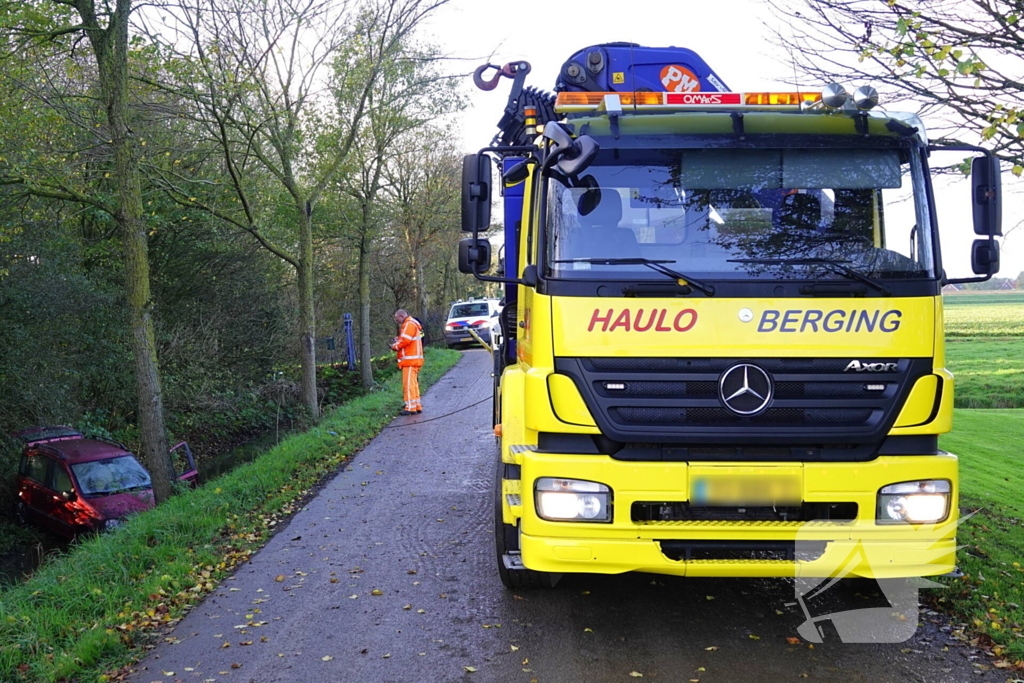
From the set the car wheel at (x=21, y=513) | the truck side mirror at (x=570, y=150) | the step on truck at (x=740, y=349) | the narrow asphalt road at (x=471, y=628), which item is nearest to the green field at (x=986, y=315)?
Answer: the narrow asphalt road at (x=471, y=628)

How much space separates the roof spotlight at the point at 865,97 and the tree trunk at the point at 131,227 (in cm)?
1061

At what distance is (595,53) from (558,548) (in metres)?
3.97

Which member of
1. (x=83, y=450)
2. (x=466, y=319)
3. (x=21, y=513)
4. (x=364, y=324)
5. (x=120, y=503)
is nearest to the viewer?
(x=120, y=503)

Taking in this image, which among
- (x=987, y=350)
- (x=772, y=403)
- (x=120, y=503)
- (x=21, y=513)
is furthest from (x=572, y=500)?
(x=987, y=350)

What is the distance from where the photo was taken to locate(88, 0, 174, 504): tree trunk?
1175cm

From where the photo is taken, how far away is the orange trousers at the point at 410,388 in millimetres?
14414

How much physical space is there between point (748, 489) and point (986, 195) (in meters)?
2.23

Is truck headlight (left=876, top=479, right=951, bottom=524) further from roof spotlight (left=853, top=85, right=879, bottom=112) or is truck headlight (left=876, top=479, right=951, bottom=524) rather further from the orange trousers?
the orange trousers

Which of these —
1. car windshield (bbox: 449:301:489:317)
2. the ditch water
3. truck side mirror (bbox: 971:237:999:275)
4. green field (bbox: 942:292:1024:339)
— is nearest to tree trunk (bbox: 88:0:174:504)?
the ditch water

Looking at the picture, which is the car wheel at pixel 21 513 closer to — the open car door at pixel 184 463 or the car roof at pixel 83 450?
the car roof at pixel 83 450

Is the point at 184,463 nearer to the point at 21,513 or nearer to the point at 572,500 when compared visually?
the point at 21,513

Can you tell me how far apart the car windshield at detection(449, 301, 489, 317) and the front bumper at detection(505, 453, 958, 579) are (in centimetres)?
2560

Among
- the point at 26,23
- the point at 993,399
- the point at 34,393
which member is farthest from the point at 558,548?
the point at 993,399

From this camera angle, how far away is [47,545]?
46.9ft
